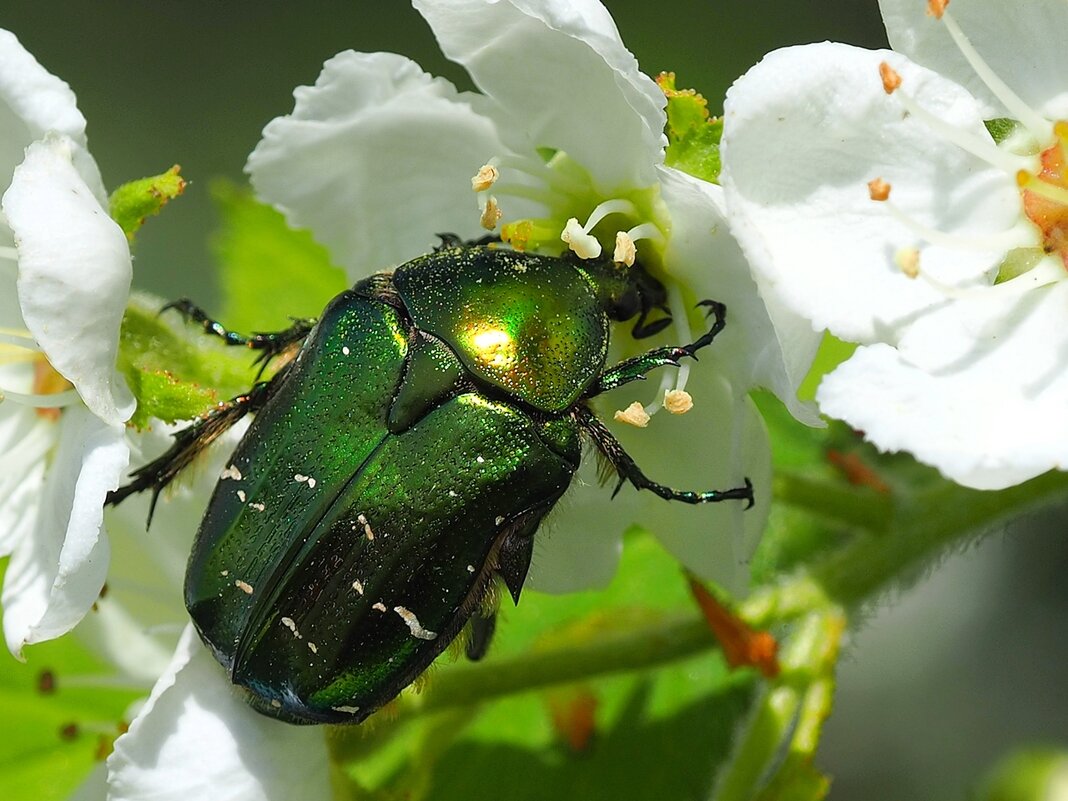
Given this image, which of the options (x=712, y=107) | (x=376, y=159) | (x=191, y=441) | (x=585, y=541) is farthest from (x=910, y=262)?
(x=712, y=107)

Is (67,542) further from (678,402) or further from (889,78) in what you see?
(889,78)

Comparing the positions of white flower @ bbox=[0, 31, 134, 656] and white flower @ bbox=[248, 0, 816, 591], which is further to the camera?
white flower @ bbox=[248, 0, 816, 591]

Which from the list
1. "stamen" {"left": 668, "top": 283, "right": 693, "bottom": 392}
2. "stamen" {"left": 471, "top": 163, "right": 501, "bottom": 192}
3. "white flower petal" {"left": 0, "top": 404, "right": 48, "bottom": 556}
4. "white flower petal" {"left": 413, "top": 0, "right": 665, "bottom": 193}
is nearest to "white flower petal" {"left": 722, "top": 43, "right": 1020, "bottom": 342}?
"white flower petal" {"left": 413, "top": 0, "right": 665, "bottom": 193}

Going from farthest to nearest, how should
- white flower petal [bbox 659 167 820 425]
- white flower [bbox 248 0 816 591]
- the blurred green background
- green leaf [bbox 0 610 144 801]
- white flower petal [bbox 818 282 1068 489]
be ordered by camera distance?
1. the blurred green background
2. green leaf [bbox 0 610 144 801]
3. white flower [bbox 248 0 816 591]
4. white flower petal [bbox 659 167 820 425]
5. white flower petal [bbox 818 282 1068 489]

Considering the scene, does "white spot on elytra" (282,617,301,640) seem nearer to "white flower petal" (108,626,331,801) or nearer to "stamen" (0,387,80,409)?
"white flower petal" (108,626,331,801)

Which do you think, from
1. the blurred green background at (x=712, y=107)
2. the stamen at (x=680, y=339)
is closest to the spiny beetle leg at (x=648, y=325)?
the stamen at (x=680, y=339)

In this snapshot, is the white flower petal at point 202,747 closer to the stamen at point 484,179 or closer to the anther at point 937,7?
the stamen at point 484,179
